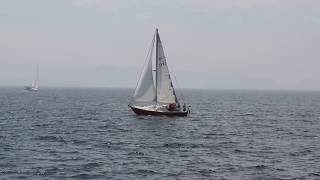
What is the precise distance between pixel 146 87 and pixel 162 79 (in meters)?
3.24

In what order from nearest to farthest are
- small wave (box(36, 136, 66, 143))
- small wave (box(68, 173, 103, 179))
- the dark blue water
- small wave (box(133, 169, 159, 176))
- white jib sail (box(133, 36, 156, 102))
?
small wave (box(68, 173, 103, 179))
small wave (box(133, 169, 159, 176))
the dark blue water
small wave (box(36, 136, 66, 143))
white jib sail (box(133, 36, 156, 102))

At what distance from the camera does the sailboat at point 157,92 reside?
79062mm

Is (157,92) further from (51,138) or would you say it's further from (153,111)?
(51,138)

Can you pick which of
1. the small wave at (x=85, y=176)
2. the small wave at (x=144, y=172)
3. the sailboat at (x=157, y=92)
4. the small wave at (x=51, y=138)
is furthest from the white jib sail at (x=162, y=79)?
the small wave at (x=85, y=176)

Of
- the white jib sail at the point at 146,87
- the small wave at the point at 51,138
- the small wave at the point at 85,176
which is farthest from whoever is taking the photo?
the white jib sail at the point at 146,87

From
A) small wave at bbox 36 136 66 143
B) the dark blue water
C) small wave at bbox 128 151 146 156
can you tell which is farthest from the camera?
small wave at bbox 36 136 66 143

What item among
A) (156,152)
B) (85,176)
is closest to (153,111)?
(156,152)

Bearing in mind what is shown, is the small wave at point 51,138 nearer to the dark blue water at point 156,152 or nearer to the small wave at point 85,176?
the dark blue water at point 156,152

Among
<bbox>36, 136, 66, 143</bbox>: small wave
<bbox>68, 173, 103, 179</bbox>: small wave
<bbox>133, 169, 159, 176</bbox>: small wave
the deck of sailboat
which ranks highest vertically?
the deck of sailboat

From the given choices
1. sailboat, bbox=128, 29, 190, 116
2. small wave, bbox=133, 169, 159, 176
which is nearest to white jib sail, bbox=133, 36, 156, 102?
sailboat, bbox=128, 29, 190, 116

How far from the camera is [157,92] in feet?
262

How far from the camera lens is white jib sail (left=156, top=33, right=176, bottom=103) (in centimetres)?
8000

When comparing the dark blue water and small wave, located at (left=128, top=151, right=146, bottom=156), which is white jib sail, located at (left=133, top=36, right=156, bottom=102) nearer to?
the dark blue water

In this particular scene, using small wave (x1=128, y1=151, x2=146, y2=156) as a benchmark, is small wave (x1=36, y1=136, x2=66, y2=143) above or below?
above
